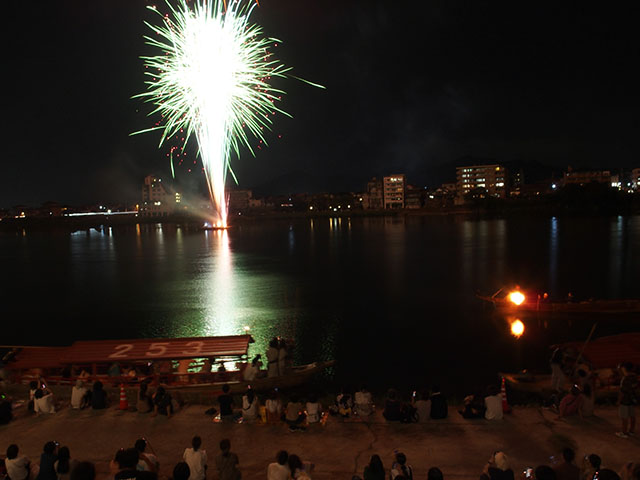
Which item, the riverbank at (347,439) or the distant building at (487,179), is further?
the distant building at (487,179)

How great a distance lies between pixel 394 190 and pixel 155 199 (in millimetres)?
59406

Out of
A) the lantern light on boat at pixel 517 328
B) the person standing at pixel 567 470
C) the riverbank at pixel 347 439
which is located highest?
the person standing at pixel 567 470

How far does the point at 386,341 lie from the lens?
14195mm

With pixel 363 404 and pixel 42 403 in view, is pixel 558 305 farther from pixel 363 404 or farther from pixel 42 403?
pixel 42 403

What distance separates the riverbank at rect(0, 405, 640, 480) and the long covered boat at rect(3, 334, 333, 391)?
79.7 inches

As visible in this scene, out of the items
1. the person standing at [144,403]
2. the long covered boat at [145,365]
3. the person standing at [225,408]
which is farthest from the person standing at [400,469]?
the long covered boat at [145,365]

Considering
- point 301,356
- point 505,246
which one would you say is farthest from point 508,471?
point 505,246

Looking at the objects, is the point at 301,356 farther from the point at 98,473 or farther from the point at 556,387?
the point at 98,473

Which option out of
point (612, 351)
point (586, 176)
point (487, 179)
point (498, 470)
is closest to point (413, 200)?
point (487, 179)

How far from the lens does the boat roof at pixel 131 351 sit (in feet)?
29.2

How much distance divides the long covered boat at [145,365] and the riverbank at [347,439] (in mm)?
2026

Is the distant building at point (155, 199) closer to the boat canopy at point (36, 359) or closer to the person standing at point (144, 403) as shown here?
the boat canopy at point (36, 359)

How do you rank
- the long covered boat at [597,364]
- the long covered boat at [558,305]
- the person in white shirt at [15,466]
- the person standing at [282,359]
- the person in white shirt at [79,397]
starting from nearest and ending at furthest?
the person in white shirt at [15,466] → the person in white shirt at [79,397] → the long covered boat at [597,364] → the person standing at [282,359] → the long covered boat at [558,305]

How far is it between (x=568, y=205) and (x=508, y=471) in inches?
3130
